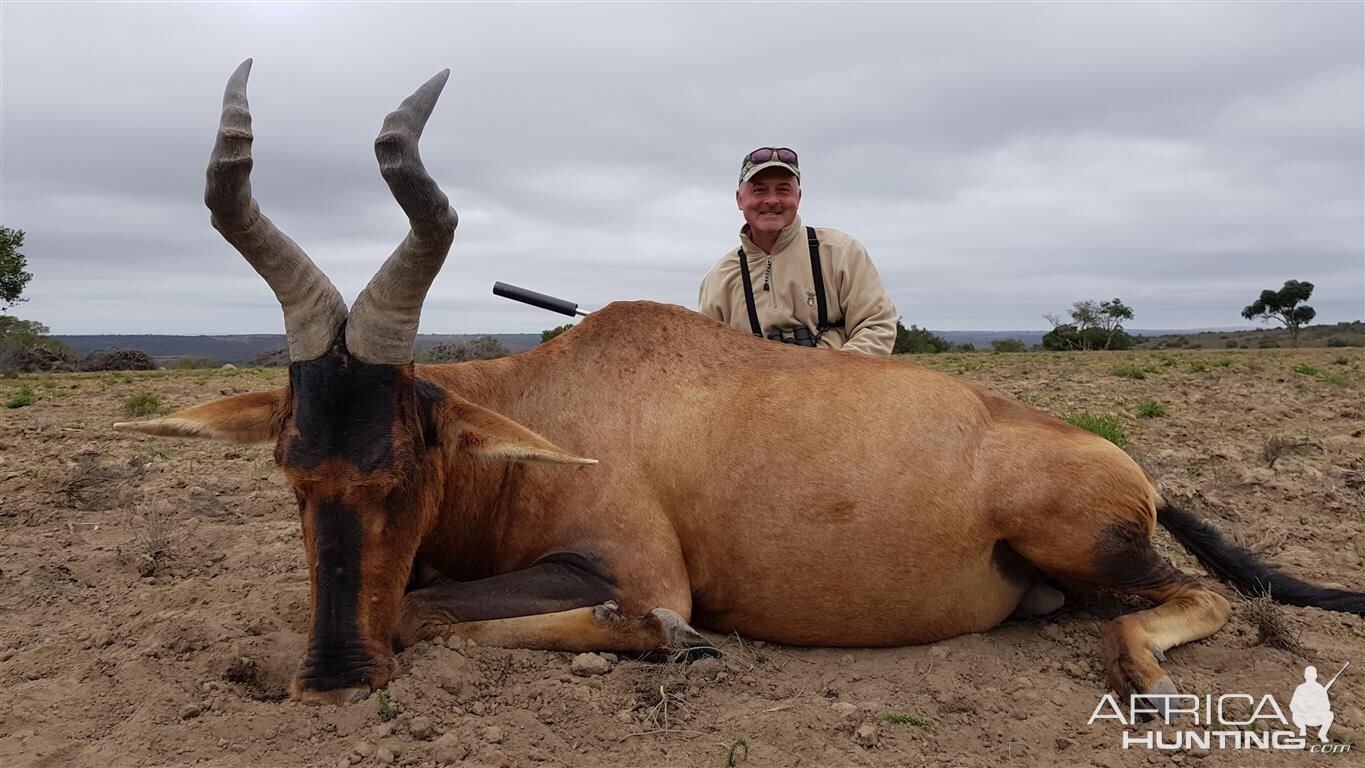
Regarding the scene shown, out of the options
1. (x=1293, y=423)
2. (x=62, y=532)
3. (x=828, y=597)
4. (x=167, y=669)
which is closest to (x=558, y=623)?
(x=828, y=597)

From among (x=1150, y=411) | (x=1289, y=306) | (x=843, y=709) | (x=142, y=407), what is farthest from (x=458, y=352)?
(x=1289, y=306)

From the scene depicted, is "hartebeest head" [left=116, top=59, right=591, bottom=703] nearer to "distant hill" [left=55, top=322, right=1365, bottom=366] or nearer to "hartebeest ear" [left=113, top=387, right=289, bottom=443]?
"hartebeest ear" [left=113, top=387, right=289, bottom=443]

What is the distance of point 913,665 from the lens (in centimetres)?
445

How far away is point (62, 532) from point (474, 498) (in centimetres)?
393

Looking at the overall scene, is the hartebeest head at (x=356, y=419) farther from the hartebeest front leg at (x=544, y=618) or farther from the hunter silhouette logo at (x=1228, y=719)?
the hunter silhouette logo at (x=1228, y=719)

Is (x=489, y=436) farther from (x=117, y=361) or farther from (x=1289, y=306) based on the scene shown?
(x=1289, y=306)

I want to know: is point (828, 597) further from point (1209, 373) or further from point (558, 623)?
point (1209, 373)

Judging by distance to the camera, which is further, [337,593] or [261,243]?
[261,243]

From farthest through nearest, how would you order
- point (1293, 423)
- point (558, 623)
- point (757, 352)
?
point (1293, 423), point (757, 352), point (558, 623)

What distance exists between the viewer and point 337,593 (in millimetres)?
3752

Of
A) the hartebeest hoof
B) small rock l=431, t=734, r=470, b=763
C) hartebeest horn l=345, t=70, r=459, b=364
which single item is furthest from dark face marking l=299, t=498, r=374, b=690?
the hartebeest hoof

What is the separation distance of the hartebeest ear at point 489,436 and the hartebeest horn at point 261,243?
65 cm

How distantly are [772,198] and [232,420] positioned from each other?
4530 millimetres

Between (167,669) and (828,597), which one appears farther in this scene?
(828,597)
